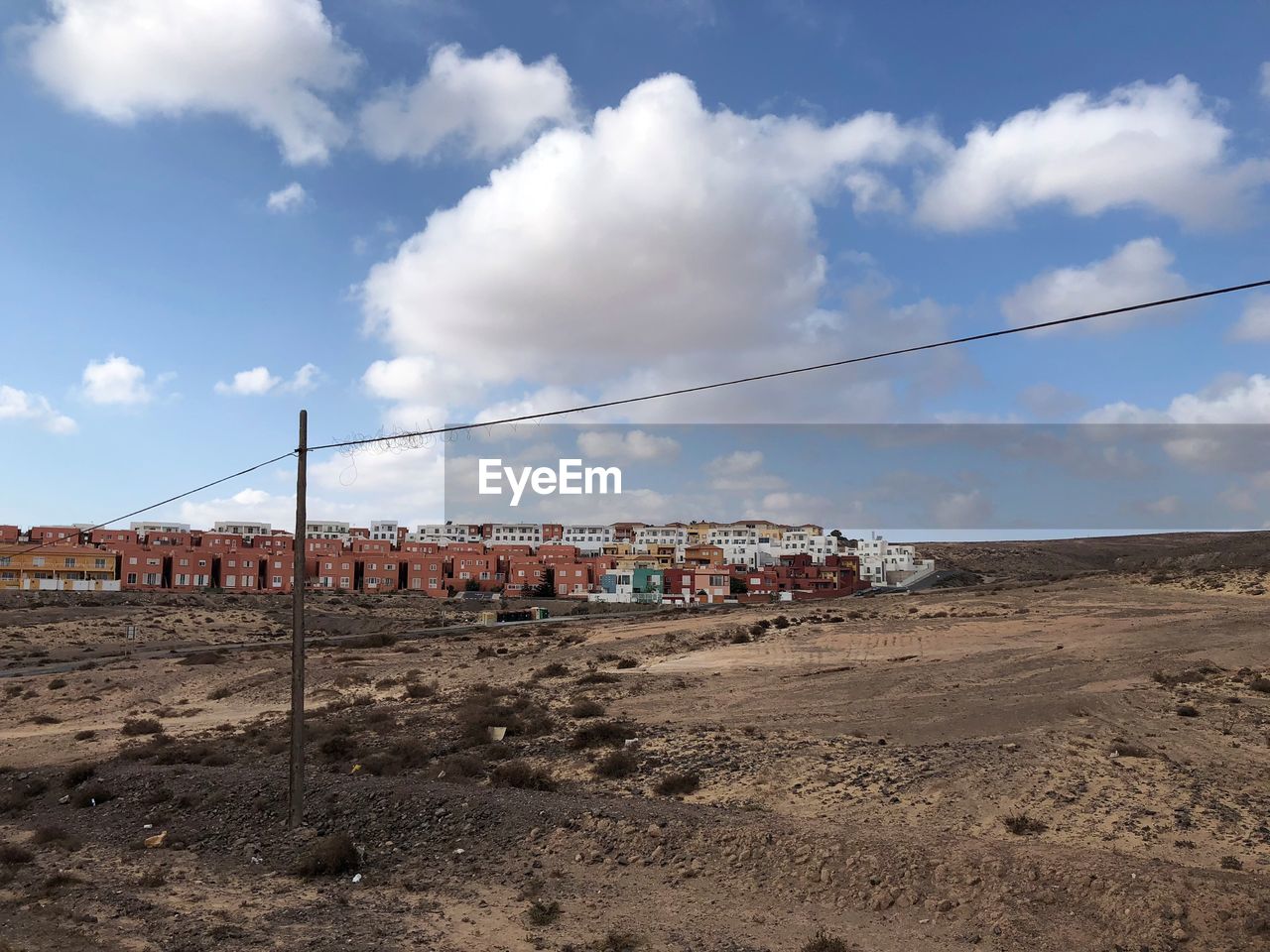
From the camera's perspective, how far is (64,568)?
327 ft

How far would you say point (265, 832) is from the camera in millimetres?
15211

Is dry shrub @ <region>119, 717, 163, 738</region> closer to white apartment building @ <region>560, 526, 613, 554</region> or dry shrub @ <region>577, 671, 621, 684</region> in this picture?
dry shrub @ <region>577, 671, 621, 684</region>

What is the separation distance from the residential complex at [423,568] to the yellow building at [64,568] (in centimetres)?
11

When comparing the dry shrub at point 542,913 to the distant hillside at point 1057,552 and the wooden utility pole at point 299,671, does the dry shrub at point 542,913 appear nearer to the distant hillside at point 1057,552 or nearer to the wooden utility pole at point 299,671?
the wooden utility pole at point 299,671

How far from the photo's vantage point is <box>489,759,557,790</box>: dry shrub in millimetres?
17578

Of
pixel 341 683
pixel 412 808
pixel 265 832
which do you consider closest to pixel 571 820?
pixel 412 808

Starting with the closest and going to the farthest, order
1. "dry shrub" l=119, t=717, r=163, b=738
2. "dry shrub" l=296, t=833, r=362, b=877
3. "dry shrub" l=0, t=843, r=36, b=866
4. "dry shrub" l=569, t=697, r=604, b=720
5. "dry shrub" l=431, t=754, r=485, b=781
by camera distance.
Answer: "dry shrub" l=296, t=833, r=362, b=877
"dry shrub" l=0, t=843, r=36, b=866
"dry shrub" l=431, t=754, r=485, b=781
"dry shrub" l=569, t=697, r=604, b=720
"dry shrub" l=119, t=717, r=163, b=738

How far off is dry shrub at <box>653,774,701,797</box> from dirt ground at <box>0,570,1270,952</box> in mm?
149

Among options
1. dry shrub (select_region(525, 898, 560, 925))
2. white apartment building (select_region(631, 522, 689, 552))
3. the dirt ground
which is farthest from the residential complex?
dry shrub (select_region(525, 898, 560, 925))

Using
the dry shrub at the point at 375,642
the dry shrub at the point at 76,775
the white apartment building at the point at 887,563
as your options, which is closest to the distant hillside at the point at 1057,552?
the white apartment building at the point at 887,563

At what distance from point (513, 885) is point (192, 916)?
172 inches

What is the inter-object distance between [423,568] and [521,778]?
99.0 m

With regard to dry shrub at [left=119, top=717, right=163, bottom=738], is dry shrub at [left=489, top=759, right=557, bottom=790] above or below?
above

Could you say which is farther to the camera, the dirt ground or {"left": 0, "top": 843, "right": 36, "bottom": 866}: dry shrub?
{"left": 0, "top": 843, "right": 36, "bottom": 866}: dry shrub
